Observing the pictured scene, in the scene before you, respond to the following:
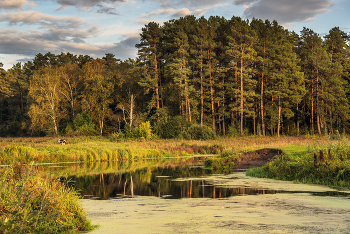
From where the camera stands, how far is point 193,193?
14648 mm

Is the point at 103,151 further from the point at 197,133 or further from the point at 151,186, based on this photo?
the point at 197,133

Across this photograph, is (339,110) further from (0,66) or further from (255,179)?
(0,66)

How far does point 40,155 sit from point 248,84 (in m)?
36.0

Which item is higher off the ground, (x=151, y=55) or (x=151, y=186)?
(x=151, y=55)

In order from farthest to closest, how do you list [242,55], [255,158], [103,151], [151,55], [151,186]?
[151,55], [242,55], [103,151], [255,158], [151,186]

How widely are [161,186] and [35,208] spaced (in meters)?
9.58

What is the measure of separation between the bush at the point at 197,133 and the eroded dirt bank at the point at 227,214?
33707 millimetres

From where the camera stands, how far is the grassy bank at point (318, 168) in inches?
598

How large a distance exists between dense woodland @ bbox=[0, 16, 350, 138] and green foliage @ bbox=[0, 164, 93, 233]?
44.2 metres

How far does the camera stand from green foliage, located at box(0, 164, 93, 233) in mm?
6594

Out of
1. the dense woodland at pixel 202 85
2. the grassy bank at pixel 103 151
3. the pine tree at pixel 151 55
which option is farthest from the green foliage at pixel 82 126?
the grassy bank at pixel 103 151

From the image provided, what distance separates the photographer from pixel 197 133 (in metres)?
49.0

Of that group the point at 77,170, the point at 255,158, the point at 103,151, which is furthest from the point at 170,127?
the point at 77,170

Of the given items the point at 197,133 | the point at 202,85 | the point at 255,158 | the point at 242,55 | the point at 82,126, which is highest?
the point at 242,55
